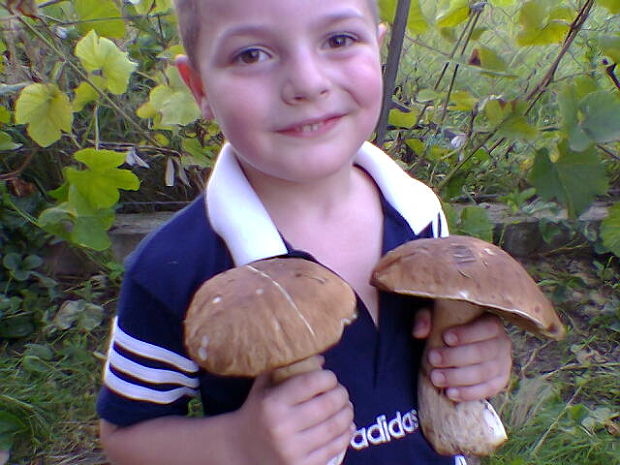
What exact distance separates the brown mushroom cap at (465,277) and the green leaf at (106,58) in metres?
0.91

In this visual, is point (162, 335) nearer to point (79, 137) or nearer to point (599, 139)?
point (599, 139)

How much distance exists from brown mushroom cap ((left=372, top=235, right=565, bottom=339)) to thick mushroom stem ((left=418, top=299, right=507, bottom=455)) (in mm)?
102

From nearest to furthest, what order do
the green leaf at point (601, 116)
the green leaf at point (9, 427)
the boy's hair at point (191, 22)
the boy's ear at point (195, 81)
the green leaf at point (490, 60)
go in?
the boy's hair at point (191, 22) < the boy's ear at point (195, 81) < the green leaf at point (601, 116) < the green leaf at point (490, 60) < the green leaf at point (9, 427)

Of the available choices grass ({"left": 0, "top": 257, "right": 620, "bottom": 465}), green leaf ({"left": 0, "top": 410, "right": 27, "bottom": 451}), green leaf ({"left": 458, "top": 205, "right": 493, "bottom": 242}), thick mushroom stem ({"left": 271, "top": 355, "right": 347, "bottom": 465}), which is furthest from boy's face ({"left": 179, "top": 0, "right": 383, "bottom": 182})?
green leaf ({"left": 0, "top": 410, "right": 27, "bottom": 451})

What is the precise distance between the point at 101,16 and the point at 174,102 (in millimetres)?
309

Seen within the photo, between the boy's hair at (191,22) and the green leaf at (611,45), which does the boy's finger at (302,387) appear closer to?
the boy's hair at (191,22)

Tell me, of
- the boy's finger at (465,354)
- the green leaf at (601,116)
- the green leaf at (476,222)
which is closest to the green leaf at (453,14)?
the green leaf at (601,116)

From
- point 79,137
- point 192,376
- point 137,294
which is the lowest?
point 79,137

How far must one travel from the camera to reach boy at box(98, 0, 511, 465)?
0.80 m

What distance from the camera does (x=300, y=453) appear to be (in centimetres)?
80

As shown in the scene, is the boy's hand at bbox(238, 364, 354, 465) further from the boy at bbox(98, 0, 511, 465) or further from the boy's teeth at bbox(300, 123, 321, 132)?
the boy's teeth at bbox(300, 123, 321, 132)

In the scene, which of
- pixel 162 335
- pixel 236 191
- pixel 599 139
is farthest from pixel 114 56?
pixel 599 139

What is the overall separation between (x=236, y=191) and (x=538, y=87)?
0.96 metres

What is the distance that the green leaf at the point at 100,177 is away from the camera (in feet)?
4.38
